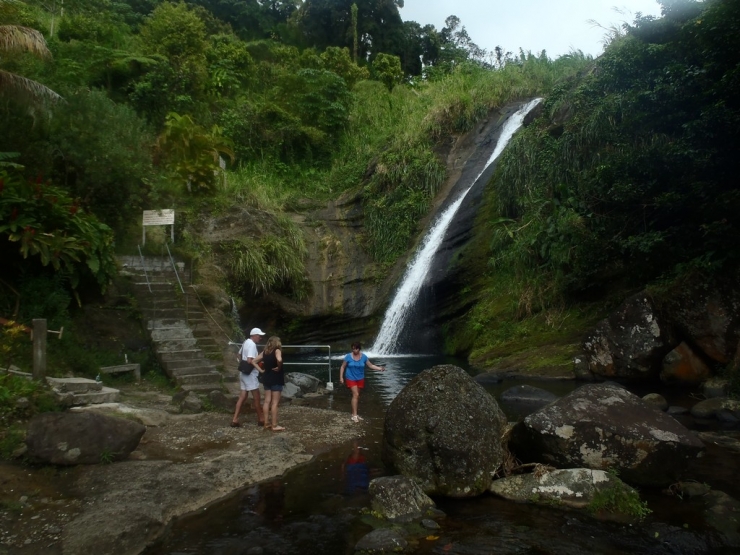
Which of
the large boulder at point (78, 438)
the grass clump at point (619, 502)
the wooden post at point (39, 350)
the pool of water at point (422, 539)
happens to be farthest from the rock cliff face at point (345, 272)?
the grass clump at point (619, 502)

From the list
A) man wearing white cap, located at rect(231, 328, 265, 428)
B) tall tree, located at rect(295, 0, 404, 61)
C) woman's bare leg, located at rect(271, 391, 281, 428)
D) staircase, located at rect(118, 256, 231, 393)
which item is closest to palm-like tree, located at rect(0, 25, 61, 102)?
staircase, located at rect(118, 256, 231, 393)

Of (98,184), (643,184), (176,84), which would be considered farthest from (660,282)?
(176,84)

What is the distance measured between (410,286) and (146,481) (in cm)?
1462

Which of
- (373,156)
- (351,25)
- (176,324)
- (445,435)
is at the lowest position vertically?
(445,435)

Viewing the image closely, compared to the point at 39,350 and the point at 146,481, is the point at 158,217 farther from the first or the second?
the point at 146,481

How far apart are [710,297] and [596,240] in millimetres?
3039

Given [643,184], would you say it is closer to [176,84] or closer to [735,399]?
[735,399]

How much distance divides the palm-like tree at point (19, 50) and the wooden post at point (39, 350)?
6.31 metres

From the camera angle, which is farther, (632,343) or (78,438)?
(632,343)

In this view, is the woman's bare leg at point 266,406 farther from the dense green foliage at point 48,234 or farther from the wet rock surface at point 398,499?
the dense green foliage at point 48,234

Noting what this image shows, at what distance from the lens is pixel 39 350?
27.0 feet

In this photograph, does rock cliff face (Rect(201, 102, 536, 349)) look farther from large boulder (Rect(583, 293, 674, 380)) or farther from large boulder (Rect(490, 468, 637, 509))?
large boulder (Rect(490, 468, 637, 509))

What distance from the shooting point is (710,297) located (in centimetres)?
1238

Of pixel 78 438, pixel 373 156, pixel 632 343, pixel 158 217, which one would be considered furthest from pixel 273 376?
pixel 373 156
